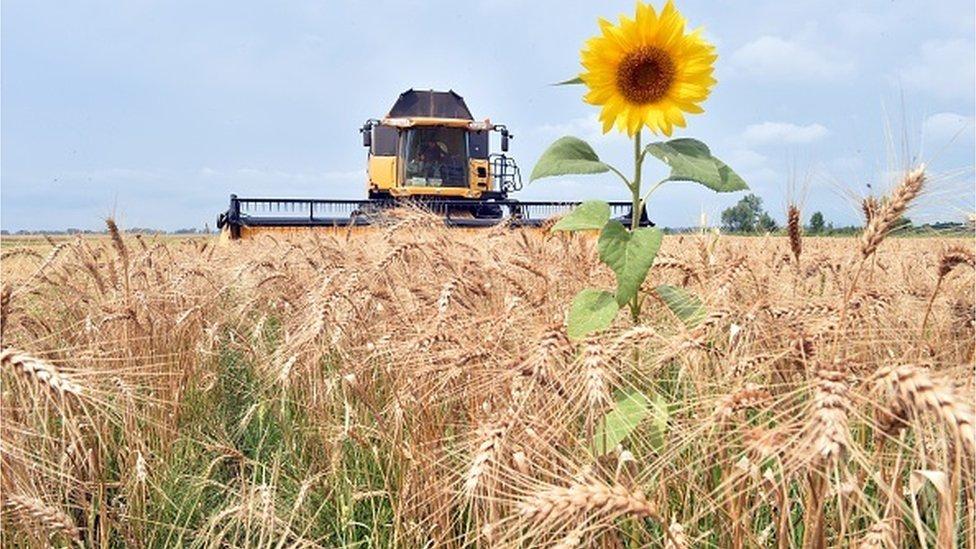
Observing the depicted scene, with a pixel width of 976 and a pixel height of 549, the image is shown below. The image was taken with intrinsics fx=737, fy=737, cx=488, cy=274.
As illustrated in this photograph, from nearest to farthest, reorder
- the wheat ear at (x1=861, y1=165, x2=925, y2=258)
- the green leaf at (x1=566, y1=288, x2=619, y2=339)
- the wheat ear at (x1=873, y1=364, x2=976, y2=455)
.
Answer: the wheat ear at (x1=873, y1=364, x2=976, y2=455) < the wheat ear at (x1=861, y1=165, x2=925, y2=258) < the green leaf at (x1=566, y1=288, x2=619, y2=339)

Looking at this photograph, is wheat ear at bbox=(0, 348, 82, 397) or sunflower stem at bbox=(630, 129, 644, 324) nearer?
wheat ear at bbox=(0, 348, 82, 397)

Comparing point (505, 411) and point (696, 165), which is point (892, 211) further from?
point (505, 411)

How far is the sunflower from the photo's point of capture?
2047 mm

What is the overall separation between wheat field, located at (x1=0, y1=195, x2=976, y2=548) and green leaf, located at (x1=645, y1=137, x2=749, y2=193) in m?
0.32

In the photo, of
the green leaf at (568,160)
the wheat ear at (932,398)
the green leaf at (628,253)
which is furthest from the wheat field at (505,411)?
the green leaf at (568,160)

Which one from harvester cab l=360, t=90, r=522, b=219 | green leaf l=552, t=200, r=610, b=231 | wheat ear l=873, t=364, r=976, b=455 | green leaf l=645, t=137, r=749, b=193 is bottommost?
wheat ear l=873, t=364, r=976, b=455

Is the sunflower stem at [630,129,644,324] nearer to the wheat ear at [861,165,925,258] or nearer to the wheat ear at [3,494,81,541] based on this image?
the wheat ear at [861,165,925,258]

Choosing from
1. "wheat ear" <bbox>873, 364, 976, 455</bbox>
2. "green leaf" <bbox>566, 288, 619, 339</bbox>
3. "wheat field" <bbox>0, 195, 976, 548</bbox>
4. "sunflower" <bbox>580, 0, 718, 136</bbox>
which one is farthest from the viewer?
"sunflower" <bbox>580, 0, 718, 136</bbox>

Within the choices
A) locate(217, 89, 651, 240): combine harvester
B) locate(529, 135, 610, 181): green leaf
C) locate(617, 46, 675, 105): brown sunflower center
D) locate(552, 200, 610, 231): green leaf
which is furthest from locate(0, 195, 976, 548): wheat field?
locate(217, 89, 651, 240): combine harvester

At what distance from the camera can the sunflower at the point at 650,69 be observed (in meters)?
2.05

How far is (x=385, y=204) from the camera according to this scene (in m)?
14.5

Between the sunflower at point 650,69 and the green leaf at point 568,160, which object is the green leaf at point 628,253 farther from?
the sunflower at point 650,69

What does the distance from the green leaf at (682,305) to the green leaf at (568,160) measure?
359 millimetres

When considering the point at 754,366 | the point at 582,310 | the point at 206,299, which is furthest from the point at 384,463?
the point at 206,299
